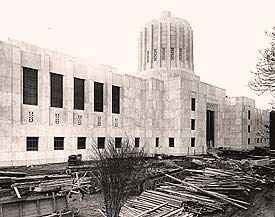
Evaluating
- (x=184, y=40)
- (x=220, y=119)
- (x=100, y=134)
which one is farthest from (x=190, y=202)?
(x=220, y=119)

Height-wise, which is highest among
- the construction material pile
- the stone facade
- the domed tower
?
the domed tower

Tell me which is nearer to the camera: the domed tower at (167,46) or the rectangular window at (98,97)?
the rectangular window at (98,97)

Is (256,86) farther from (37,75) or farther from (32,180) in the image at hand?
(37,75)

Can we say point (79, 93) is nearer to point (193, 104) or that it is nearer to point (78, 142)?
point (78, 142)

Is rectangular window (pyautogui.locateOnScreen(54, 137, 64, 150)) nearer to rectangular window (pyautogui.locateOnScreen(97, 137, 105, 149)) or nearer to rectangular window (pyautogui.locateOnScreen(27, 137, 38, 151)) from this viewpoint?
rectangular window (pyautogui.locateOnScreen(27, 137, 38, 151))

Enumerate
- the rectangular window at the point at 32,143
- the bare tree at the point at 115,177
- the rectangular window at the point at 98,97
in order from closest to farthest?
1. the bare tree at the point at 115,177
2. the rectangular window at the point at 32,143
3. the rectangular window at the point at 98,97

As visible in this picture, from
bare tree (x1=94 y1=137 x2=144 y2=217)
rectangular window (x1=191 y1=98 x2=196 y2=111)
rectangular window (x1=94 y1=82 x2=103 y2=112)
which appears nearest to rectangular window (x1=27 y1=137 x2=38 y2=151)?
rectangular window (x1=94 y1=82 x2=103 y2=112)

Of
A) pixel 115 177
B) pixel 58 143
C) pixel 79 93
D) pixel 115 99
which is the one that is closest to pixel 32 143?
pixel 58 143

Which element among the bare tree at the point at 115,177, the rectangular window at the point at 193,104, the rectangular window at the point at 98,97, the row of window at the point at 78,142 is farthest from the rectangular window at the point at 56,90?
the bare tree at the point at 115,177

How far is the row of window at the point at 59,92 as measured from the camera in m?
33.3

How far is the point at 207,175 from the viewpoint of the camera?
25.4 meters

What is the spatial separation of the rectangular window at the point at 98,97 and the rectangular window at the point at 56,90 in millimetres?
5551

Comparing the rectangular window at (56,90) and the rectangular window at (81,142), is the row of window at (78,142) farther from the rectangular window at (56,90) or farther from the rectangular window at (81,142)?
the rectangular window at (56,90)

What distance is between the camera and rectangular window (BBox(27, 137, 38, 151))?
3269 centimetres
